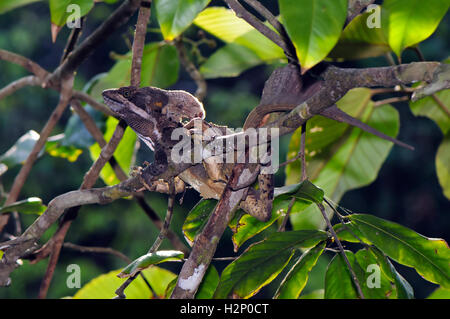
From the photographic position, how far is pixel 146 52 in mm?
1757

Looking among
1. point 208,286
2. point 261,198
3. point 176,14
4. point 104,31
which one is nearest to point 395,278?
point 261,198

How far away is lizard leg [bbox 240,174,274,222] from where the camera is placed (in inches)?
45.4

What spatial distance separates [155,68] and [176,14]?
2.85 ft

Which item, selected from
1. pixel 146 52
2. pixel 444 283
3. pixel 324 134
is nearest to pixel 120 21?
pixel 146 52

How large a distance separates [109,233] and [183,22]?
4857 millimetres

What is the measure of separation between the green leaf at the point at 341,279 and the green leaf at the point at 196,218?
0.35 m

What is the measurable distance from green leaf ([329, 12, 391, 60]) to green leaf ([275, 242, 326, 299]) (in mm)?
652

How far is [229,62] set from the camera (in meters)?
1.86

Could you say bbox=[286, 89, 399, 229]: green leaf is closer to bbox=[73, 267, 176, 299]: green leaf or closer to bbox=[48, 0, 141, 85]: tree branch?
bbox=[73, 267, 176, 299]: green leaf

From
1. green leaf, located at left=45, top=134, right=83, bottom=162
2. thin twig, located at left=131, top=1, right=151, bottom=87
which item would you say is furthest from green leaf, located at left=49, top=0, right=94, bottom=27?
green leaf, located at left=45, top=134, right=83, bottom=162

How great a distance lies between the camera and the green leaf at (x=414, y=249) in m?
1.00

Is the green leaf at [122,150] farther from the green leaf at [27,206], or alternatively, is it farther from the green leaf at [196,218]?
the green leaf at [196,218]

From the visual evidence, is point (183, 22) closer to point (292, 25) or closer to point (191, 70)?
point (292, 25)

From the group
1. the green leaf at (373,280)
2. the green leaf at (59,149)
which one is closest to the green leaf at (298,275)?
the green leaf at (373,280)
